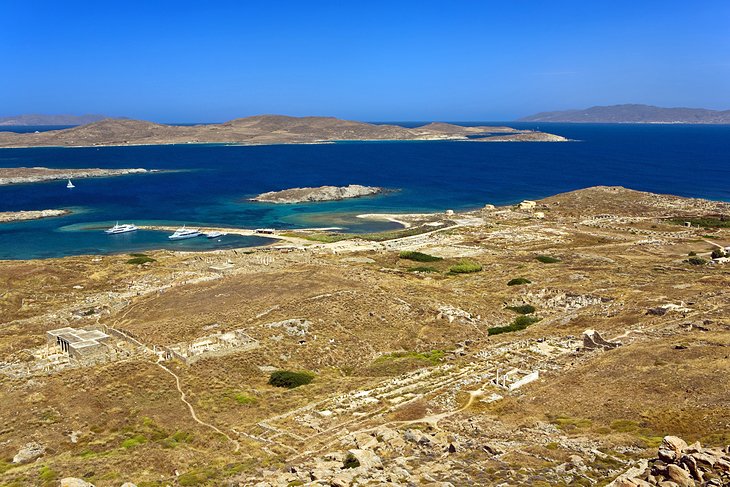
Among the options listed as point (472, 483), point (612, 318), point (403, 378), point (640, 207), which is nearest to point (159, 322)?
point (403, 378)

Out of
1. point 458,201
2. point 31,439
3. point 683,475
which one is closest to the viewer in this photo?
point 683,475

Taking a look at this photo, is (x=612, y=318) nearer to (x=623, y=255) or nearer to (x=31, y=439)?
(x=623, y=255)

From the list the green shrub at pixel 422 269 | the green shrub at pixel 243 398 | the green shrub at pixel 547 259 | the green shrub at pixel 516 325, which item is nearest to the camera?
the green shrub at pixel 243 398

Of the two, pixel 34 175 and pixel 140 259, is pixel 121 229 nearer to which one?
pixel 140 259

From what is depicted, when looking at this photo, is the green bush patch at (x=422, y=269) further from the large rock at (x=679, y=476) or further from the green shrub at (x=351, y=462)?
the large rock at (x=679, y=476)

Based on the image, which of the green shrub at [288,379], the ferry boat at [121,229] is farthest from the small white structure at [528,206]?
the green shrub at [288,379]

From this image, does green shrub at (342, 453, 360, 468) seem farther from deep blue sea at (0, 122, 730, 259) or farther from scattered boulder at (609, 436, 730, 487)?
deep blue sea at (0, 122, 730, 259)
